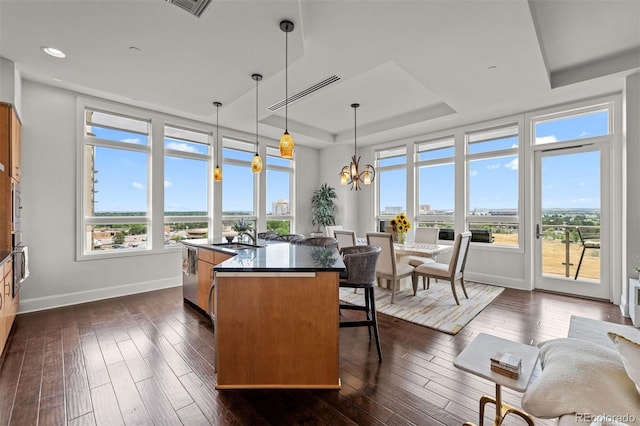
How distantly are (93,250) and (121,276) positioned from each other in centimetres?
56

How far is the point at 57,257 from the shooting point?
12.8 ft

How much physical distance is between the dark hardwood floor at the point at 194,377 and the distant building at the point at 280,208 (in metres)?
3.43

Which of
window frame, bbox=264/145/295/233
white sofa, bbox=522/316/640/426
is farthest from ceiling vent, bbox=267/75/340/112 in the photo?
white sofa, bbox=522/316/640/426

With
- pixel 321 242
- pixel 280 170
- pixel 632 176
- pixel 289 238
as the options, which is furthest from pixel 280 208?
pixel 632 176

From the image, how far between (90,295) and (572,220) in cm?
738

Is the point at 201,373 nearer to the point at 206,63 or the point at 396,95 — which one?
the point at 206,63

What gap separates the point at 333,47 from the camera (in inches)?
114

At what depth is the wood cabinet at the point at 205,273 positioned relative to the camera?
10.9ft

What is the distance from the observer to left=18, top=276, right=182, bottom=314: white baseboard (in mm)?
3684

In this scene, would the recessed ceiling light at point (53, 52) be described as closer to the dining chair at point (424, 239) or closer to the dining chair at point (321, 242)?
the dining chair at point (321, 242)

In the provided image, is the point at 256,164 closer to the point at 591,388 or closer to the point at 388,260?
the point at 388,260

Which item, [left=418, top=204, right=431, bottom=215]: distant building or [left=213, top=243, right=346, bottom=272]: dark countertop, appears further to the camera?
[left=418, top=204, right=431, bottom=215]: distant building

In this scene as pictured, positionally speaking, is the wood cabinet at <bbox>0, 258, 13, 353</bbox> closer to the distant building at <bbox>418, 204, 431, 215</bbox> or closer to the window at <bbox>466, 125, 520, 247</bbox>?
the distant building at <bbox>418, 204, 431, 215</bbox>

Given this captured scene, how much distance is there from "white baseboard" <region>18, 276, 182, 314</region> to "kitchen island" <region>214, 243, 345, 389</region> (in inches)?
130
